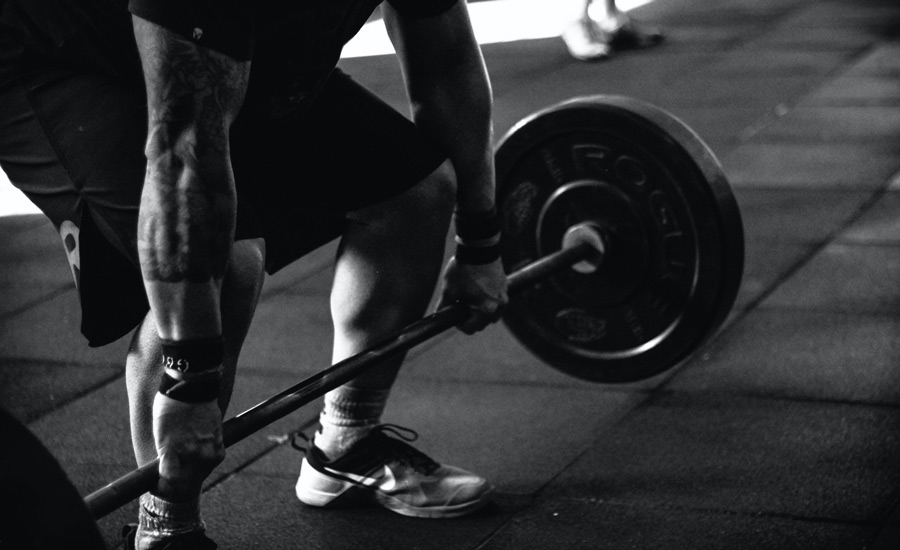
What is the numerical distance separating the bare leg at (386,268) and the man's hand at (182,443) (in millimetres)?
602

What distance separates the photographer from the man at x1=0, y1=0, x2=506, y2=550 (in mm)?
1830

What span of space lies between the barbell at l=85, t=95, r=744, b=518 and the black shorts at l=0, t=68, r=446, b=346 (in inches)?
16.1

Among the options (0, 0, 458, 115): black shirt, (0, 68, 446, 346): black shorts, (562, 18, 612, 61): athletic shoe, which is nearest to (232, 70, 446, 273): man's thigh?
(0, 68, 446, 346): black shorts

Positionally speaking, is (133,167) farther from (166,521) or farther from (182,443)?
(166,521)

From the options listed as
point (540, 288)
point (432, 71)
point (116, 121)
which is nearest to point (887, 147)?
point (540, 288)

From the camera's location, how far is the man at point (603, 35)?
6.69m

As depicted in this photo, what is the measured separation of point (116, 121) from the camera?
201cm

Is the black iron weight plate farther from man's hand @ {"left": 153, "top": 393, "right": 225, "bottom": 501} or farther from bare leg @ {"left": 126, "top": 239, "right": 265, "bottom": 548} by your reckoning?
man's hand @ {"left": 153, "top": 393, "right": 225, "bottom": 501}

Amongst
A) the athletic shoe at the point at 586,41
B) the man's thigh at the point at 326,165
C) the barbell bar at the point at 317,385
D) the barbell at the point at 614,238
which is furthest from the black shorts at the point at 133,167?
the athletic shoe at the point at 586,41

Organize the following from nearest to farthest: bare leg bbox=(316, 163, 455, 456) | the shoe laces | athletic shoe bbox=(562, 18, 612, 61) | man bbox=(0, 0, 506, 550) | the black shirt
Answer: man bbox=(0, 0, 506, 550) → the black shirt → bare leg bbox=(316, 163, 455, 456) → the shoe laces → athletic shoe bbox=(562, 18, 612, 61)

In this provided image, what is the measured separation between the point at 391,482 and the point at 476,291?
412mm

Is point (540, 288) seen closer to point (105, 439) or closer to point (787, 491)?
point (787, 491)

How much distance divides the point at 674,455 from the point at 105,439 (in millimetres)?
1294

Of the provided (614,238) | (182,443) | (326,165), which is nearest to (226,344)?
(182,443)
